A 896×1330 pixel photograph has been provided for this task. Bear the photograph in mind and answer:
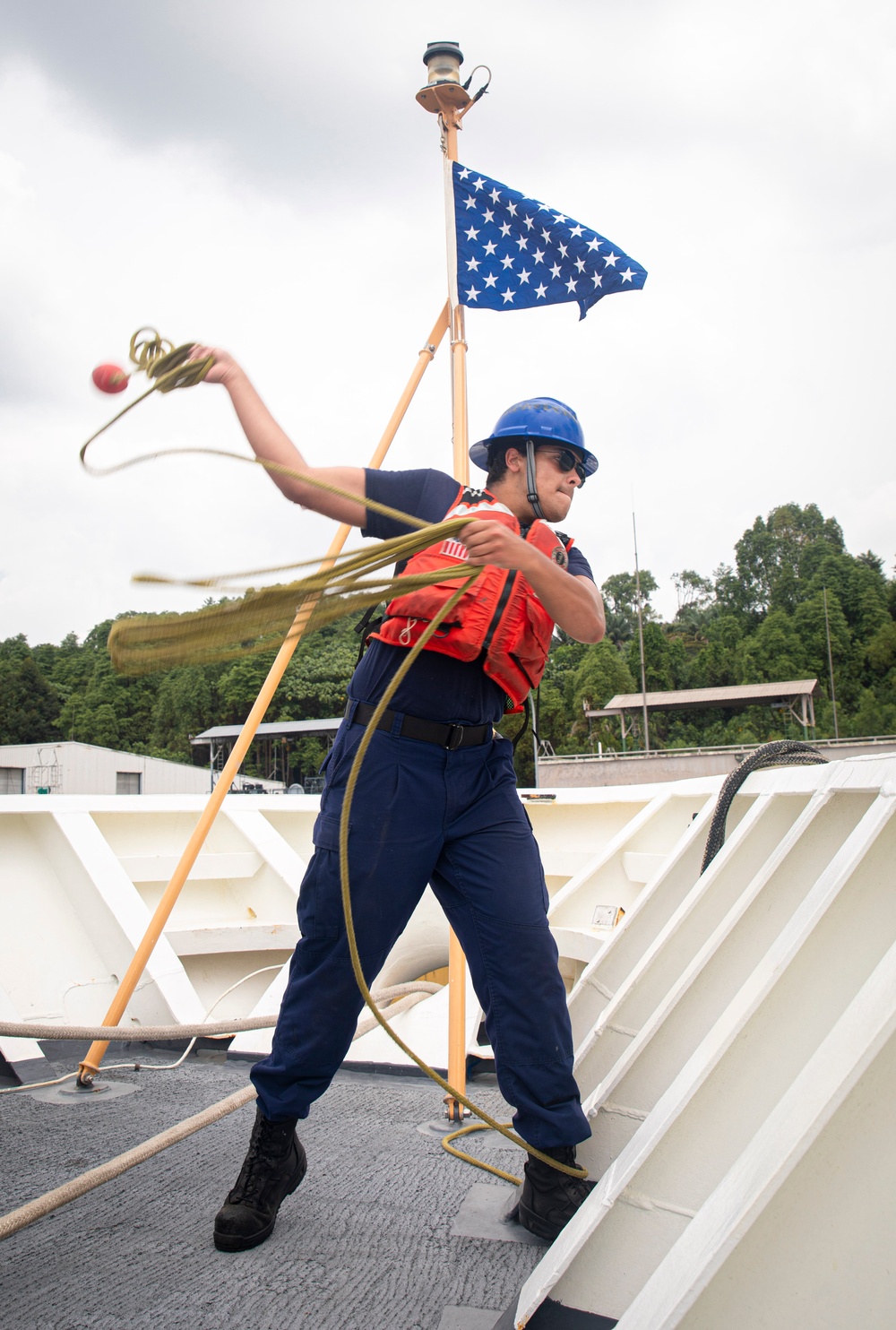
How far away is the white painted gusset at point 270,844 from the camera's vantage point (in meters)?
4.88

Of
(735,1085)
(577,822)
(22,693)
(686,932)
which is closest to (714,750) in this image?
(22,693)

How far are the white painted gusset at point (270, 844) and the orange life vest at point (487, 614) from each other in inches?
120

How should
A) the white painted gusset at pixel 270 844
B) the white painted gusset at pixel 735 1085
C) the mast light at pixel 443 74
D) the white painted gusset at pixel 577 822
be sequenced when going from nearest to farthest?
the white painted gusset at pixel 735 1085 → the mast light at pixel 443 74 → the white painted gusset at pixel 270 844 → the white painted gusset at pixel 577 822

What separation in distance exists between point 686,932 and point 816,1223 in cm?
114

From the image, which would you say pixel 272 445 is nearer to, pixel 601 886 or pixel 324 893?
pixel 324 893

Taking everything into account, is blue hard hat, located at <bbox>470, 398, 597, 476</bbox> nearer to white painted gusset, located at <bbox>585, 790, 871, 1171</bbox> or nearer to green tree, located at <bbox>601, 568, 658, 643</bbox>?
white painted gusset, located at <bbox>585, 790, 871, 1171</bbox>

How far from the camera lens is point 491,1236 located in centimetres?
197

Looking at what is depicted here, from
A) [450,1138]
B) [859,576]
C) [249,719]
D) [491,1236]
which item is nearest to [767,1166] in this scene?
[491,1236]

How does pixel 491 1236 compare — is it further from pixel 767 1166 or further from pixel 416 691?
pixel 416 691

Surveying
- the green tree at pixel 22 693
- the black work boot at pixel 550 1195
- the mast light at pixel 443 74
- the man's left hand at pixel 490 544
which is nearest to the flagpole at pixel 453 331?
the mast light at pixel 443 74

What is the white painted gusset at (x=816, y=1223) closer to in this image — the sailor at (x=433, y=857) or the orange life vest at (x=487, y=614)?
the sailor at (x=433, y=857)

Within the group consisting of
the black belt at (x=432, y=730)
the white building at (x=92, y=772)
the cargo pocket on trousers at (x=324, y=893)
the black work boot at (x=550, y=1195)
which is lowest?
the white building at (x=92, y=772)

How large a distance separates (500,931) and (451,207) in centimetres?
280

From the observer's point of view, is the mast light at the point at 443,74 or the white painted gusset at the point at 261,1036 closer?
the mast light at the point at 443,74
